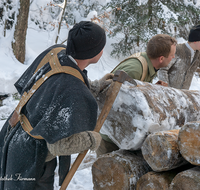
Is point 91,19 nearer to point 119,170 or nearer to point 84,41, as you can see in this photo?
point 84,41

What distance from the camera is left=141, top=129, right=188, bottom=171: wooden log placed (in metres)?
1.26

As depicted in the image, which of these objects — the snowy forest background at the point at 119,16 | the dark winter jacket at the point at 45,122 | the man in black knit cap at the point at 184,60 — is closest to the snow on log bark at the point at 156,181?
the dark winter jacket at the point at 45,122

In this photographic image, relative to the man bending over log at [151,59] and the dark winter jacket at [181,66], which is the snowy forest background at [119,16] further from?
the man bending over log at [151,59]

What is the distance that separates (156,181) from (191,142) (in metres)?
0.37

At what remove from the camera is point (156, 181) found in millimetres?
1307

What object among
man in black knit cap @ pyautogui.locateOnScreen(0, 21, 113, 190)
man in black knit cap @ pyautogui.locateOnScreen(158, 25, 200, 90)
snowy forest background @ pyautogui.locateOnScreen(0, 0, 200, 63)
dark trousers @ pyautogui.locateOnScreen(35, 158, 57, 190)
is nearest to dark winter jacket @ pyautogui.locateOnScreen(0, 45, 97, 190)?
man in black knit cap @ pyautogui.locateOnScreen(0, 21, 113, 190)

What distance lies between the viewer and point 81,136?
1.19 metres

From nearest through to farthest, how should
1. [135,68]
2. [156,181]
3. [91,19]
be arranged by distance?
[156,181] < [135,68] < [91,19]

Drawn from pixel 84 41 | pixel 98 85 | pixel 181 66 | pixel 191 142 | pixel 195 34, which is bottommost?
pixel 181 66

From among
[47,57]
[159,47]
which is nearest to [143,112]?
[47,57]

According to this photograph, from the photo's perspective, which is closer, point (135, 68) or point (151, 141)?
point (151, 141)

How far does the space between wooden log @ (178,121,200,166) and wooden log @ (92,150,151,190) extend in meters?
0.42

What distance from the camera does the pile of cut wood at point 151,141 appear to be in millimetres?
1198

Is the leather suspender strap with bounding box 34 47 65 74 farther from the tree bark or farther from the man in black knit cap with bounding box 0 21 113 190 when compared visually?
the tree bark
